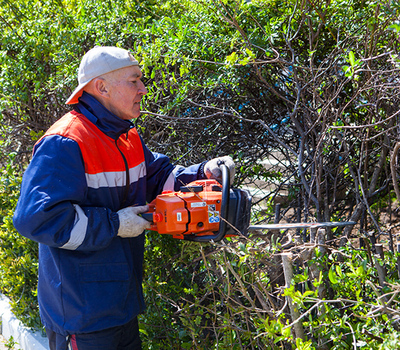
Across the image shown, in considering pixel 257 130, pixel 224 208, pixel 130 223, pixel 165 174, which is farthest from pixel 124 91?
pixel 257 130

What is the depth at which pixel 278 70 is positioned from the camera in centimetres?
299

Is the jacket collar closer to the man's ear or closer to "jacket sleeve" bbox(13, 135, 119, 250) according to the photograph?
the man's ear

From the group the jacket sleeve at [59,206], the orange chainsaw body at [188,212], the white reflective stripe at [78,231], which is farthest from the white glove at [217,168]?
the white reflective stripe at [78,231]

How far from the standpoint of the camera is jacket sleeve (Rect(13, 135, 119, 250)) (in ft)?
6.80

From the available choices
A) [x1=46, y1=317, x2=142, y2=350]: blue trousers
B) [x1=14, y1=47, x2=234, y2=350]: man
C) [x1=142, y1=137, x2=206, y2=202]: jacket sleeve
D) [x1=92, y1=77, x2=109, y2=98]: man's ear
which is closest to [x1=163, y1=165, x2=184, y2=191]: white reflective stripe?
[x1=142, y1=137, x2=206, y2=202]: jacket sleeve

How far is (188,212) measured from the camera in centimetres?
227

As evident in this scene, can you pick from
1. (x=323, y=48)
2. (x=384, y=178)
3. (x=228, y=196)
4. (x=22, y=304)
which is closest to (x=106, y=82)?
(x=228, y=196)

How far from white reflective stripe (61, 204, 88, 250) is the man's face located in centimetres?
62

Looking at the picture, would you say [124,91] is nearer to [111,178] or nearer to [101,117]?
[101,117]

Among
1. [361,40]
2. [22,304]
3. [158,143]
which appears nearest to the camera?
[361,40]

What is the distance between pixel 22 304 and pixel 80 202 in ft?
6.99

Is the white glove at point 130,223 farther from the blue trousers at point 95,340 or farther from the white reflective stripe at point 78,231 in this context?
the blue trousers at point 95,340

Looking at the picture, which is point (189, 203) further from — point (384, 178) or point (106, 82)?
point (384, 178)

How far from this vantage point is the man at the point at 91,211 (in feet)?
6.91
